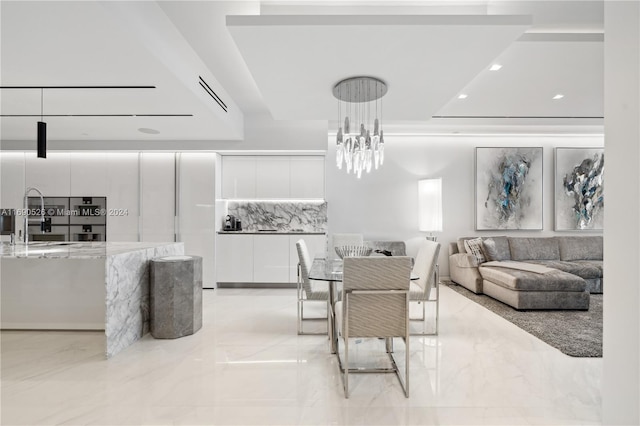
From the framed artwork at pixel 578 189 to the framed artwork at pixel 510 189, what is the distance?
1.18 feet

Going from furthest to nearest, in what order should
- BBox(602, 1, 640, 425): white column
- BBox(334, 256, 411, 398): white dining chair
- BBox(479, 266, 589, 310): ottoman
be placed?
BBox(479, 266, 589, 310): ottoman → BBox(334, 256, 411, 398): white dining chair → BBox(602, 1, 640, 425): white column

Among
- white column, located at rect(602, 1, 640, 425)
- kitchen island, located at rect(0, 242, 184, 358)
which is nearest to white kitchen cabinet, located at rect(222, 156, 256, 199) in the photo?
kitchen island, located at rect(0, 242, 184, 358)

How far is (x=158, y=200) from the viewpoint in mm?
5531

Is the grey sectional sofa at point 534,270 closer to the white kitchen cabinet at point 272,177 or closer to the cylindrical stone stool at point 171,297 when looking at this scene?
the white kitchen cabinet at point 272,177

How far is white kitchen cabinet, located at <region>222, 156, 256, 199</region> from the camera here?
5.78 m

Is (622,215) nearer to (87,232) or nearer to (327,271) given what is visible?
(327,271)

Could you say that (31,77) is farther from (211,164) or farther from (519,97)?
(519,97)

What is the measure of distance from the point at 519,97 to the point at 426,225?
7.99 feet

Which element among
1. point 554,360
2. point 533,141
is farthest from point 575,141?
point 554,360

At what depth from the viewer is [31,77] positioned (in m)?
2.89

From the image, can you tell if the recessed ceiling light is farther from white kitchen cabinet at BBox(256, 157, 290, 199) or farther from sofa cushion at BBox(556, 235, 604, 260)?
sofa cushion at BBox(556, 235, 604, 260)

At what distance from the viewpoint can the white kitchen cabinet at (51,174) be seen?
5484mm

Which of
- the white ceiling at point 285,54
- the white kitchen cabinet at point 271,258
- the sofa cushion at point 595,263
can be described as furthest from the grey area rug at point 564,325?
the white kitchen cabinet at point 271,258

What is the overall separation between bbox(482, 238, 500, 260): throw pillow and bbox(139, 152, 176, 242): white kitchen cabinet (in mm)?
4990
